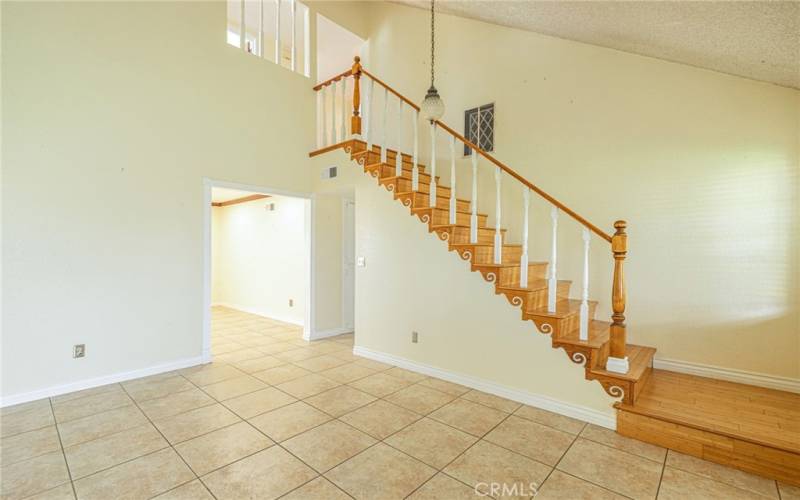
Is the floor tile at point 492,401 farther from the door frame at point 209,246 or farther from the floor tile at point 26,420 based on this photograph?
the floor tile at point 26,420

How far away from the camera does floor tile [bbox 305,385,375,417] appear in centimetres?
284

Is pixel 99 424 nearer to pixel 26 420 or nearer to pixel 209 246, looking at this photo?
pixel 26 420

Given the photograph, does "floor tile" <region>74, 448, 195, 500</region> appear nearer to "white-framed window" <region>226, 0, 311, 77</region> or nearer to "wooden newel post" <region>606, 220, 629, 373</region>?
"wooden newel post" <region>606, 220, 629, 373</region>

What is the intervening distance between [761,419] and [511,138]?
3275 millimetres

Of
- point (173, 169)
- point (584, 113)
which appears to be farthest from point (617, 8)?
point (173, 169)

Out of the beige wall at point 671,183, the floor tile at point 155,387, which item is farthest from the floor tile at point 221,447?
the beige wall at point 671,183

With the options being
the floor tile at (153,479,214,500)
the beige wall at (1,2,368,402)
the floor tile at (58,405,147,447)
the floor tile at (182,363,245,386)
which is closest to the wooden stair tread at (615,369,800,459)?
the floor tile at (153,479,214,500)

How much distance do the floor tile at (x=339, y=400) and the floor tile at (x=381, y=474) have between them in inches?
25.1

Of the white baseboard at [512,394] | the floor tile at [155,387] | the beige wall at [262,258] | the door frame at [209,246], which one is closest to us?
the white baseboard at [512,394]

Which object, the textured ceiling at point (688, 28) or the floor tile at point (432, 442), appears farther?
the floor tile at point (432, 442)

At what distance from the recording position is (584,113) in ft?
12.2

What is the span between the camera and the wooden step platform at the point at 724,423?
80.7 inches

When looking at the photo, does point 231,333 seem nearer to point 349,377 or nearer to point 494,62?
point 349,377

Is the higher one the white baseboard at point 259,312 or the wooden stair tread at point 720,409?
the wooden stair tread at point 720,409
